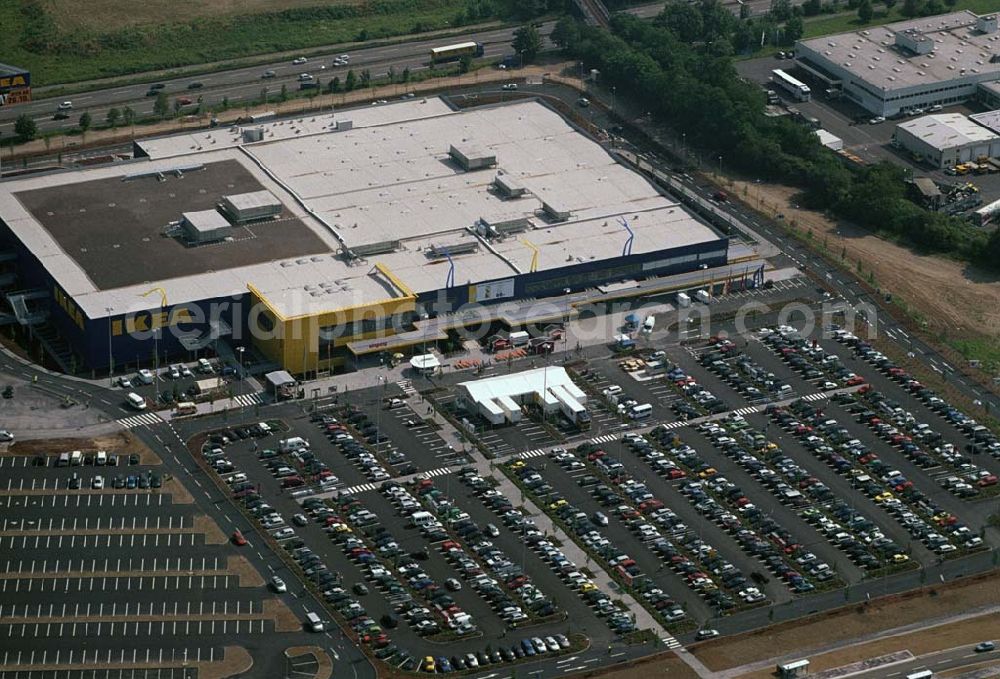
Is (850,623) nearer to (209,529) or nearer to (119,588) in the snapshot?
(209,529)

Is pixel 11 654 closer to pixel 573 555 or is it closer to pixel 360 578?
pixel 360 578

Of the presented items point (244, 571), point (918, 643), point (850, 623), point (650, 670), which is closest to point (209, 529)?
point (244, 571)

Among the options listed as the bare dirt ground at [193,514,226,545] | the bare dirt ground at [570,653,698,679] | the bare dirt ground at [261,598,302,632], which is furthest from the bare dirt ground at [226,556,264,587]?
the bare dirt ground at [570,653,698,679]

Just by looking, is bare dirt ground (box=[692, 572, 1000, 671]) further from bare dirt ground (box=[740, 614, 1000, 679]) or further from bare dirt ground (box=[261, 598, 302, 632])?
bare dirt ground (box=[261, 598, 302, 632])

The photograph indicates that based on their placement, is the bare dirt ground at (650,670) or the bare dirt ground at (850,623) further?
the bare dirt ground at (850,623)

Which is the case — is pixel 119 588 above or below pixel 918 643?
below

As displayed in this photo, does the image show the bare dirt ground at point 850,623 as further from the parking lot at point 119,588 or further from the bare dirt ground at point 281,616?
the parking lot at point 119,588

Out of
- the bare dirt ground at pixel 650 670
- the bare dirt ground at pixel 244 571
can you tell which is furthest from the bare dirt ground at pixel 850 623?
the bare dirt ground at pixel 244 571
